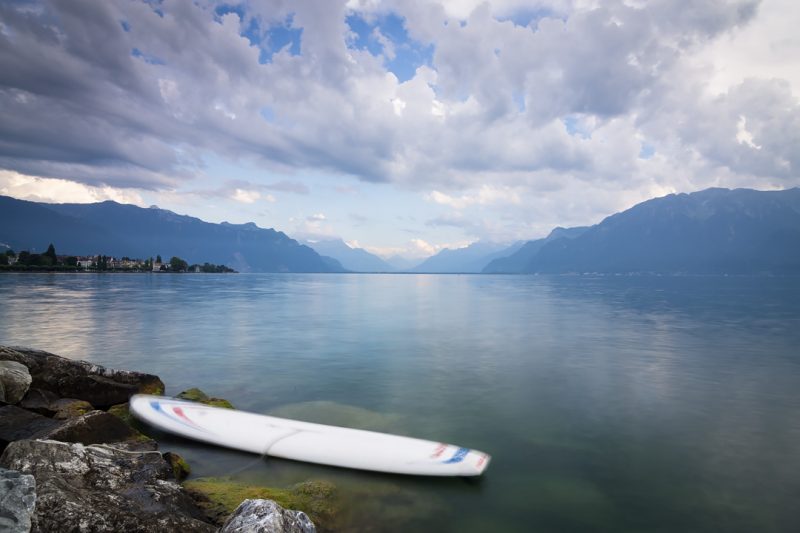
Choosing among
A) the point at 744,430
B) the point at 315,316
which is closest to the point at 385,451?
the point at 744,430

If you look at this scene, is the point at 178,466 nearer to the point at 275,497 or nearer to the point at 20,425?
the point at 275,497

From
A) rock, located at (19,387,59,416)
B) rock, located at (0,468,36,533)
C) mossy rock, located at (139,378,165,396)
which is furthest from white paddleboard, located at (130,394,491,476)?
rock, located at (0,468,36,533)

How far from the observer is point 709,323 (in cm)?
5225

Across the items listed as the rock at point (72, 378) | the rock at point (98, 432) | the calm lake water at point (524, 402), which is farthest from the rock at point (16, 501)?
the rock at point (72, 378)

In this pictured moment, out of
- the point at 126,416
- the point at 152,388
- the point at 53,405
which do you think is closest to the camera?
the point at 53,405

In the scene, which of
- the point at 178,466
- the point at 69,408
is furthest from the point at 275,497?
the point at 69,408

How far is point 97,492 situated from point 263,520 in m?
3.87

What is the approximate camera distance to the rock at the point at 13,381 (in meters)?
14.5

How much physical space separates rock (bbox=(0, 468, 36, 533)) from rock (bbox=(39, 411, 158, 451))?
5.09m

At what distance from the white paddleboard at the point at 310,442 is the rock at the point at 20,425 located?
3958 millimetres

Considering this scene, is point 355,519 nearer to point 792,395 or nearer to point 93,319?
point 792,395

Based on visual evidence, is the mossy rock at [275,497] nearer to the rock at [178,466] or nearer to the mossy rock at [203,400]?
the rock at [178,466]

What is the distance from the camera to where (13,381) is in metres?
14.9

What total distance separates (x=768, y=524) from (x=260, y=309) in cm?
6606
